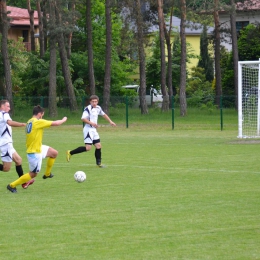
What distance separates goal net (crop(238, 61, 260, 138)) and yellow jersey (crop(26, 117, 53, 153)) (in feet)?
48.9

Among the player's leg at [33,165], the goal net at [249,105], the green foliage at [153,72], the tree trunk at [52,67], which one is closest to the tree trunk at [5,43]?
the tree trunk at [52,67]

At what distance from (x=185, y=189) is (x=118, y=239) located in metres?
4.30

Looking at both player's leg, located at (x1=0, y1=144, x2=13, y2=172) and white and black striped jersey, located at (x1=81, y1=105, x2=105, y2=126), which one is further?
white and black striped jersey, located at (x1=81, y1=105, x2=105, y2=126)

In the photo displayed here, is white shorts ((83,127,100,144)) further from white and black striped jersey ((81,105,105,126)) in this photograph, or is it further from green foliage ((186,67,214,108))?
green foliage ((186,67,214,108))

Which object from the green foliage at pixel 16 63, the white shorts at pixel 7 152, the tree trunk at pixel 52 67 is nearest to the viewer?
the white shorts at pixel 7 152

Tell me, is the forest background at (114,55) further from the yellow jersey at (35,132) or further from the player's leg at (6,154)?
the yellow jersey at (35,132)

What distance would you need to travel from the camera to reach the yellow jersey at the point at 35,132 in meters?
12.3

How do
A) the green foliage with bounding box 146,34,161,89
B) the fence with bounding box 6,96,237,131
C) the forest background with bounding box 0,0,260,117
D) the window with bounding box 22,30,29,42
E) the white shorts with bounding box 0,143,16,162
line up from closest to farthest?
the white shorts with bounding box 0,143,16,162, the fence with bounding box 6,96,237,131, the forest background with bounding box 0,0,260,117, the green foliage with bounding box 146,34,161,89, the window with bounding box 22,30,29,42

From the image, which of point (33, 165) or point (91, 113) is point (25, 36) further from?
point (33, 165)

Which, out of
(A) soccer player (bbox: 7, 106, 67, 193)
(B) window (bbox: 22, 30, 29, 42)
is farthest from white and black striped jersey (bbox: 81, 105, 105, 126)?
(B) window (bbox: 22, 30, 29, 42)

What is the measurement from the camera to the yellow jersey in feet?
40.2

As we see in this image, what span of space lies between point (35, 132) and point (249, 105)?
1774cm

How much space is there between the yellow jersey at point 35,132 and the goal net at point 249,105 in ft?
48.9

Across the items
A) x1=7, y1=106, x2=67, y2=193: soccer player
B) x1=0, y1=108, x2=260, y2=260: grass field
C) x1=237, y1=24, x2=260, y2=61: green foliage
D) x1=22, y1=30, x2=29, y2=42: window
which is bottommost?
x1=0, y1=108, x2=260, y2=260: grass field
